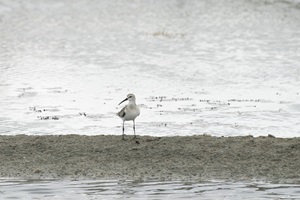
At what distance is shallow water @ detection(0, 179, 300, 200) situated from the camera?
13.3m

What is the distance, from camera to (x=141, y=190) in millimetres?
13773

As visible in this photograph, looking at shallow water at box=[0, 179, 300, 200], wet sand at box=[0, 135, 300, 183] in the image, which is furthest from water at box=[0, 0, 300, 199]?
wet sand at box=[0, 135, 300, 183]

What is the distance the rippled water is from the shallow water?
5020 millimetres

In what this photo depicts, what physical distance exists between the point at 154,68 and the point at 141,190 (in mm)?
17896

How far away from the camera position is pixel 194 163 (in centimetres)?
1527

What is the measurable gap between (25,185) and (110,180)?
1401 millimetres

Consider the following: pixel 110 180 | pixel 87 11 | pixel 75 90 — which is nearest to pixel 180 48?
pixel 75 90

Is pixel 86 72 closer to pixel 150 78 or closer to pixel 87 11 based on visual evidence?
pixel 150 78

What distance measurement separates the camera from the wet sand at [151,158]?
14766 mm

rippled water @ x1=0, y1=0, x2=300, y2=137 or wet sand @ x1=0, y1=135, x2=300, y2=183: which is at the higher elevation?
rippled water @ x1=0, y1=0, x2=300, y2=137

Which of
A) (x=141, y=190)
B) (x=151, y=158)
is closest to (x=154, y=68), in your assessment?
(x=151, y=158)

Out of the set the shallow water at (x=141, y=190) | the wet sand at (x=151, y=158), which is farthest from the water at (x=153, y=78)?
the wet sand at (x=151, y=158)

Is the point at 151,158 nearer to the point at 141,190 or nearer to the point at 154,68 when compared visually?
the point at 141,190

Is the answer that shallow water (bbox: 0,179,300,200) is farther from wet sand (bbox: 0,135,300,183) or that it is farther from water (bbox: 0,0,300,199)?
wet sand (bbox: 0,135,300,183)
